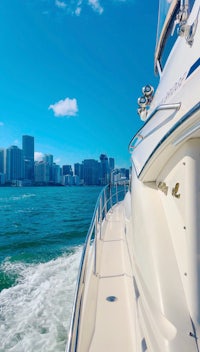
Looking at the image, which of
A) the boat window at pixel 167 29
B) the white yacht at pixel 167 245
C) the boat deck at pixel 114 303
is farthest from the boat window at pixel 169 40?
the boat deck at pixel 114 303

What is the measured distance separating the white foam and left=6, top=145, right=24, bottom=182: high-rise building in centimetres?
7495

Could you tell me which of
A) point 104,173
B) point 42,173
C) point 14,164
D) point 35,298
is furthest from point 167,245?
point 42,173

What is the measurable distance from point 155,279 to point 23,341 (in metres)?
1.84

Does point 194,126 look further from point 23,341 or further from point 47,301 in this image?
point 47,301

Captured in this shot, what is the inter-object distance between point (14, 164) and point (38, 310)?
7717 centimetres

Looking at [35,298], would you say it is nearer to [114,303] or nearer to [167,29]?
[114,303]

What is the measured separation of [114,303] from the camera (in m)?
1.58

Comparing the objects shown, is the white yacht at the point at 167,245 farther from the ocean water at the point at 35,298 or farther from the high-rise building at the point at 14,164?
the high-rise building at the point at 14,164

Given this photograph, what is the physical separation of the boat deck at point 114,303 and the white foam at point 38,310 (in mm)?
757

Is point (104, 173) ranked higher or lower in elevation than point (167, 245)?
higher

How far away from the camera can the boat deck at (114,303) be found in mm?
1255

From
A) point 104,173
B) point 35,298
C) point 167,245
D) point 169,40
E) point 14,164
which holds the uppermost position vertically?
point 14,164

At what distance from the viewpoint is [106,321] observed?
1.41 m

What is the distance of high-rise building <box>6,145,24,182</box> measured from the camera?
72875 mm
